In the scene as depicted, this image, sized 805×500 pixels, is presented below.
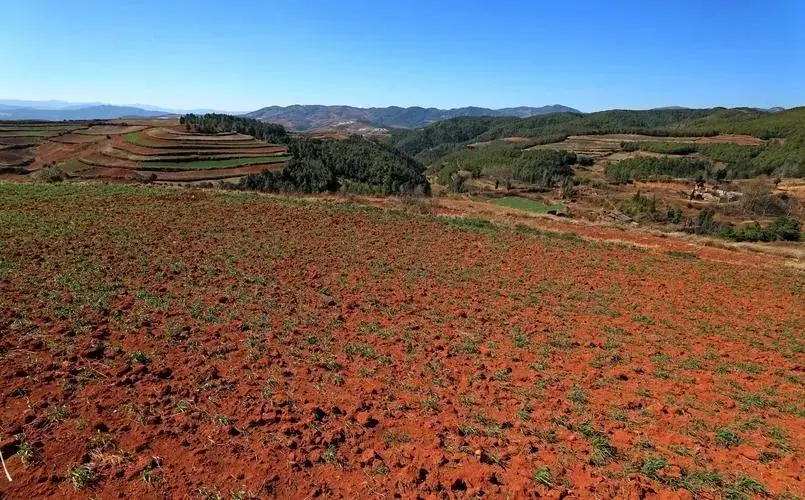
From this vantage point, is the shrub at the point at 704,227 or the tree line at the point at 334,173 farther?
the tree line at the point at 334,173

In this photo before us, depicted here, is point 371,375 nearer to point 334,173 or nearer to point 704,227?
point 704,227

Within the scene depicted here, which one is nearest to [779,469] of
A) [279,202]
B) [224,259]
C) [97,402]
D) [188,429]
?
[188,429]

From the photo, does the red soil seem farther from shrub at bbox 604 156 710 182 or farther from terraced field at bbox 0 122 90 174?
terraced field at bbox 0 122 90 174

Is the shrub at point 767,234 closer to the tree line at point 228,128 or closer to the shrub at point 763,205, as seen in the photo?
the shrub at point 763,205

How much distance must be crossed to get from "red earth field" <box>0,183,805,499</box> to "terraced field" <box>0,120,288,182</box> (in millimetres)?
46903

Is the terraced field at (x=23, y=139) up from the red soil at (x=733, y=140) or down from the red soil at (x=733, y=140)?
down

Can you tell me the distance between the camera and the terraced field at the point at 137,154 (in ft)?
191

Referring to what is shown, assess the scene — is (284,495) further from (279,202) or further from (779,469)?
(279,202)

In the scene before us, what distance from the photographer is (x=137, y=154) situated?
212 ft

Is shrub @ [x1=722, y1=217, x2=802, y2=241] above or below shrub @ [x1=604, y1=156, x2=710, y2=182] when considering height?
below

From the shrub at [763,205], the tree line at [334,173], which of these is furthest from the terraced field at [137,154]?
the shrub at [763,205]

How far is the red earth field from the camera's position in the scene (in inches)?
195

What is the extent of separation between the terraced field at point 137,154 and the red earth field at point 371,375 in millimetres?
46903

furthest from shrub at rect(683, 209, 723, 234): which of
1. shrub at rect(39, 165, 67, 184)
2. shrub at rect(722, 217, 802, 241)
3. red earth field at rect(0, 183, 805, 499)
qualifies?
shrub at rect(39, 165, 67, 184)
